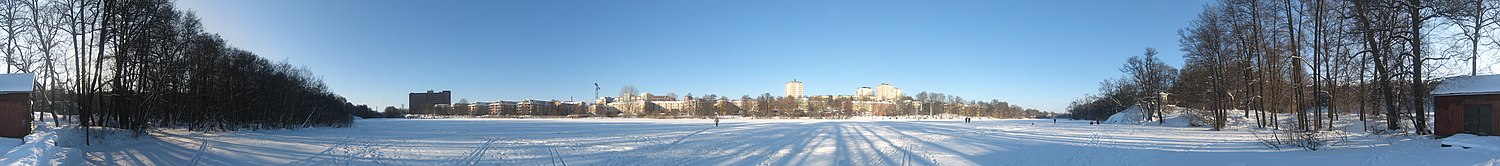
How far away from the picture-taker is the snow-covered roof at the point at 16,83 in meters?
12.7

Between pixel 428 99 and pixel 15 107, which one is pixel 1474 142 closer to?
pixel 15 107

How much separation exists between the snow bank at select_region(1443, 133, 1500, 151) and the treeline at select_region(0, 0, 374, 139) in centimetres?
2589

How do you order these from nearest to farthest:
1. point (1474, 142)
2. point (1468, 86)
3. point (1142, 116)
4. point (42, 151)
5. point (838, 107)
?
point (42, 151)
point (1474, 142)
point (1468, 86)
point (1142, 116)
point (838, 107)

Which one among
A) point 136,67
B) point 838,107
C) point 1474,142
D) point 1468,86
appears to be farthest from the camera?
point 838,107

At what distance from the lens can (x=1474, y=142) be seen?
14.9m

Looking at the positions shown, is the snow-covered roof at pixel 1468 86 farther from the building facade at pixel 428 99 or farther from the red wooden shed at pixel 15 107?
the building facade at pixel 428 99

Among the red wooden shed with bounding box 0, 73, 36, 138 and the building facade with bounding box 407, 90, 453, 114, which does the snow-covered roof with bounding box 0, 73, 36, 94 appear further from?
the building facade with bounding box 407, 90, 453, 114

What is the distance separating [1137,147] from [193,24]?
2873cm

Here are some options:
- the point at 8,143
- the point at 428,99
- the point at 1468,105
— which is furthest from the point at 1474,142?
the point at 428,99

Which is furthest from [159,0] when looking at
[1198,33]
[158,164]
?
[1198,33]

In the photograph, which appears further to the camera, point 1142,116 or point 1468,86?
point 1142,116

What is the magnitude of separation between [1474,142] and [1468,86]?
2.83m

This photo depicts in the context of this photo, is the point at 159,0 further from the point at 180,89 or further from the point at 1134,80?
the point at 1134,80

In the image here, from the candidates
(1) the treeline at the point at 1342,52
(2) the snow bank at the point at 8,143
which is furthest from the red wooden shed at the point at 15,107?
(1) the treeline at the point at 1342,52
